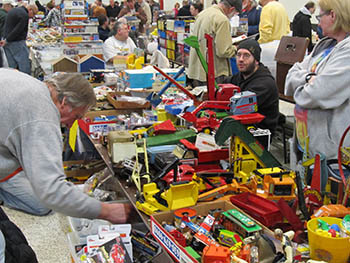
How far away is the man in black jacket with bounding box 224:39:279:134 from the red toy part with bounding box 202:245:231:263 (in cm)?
182

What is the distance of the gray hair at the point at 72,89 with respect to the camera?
186 cm

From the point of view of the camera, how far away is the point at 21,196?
3.65 m

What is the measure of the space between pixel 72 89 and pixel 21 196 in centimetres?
211

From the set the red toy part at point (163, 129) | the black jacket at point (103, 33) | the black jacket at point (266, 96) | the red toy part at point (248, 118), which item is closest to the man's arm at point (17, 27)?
the black jacket at point (103, 33)

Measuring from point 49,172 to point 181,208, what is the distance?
1.92 ft

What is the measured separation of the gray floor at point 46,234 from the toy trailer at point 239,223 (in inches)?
66.1

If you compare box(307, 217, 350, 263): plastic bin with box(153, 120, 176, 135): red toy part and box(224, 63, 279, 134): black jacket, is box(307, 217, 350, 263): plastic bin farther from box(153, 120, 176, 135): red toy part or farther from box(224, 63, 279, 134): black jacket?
box(224, 63, 279, 134): black jacket

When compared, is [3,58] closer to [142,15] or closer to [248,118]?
[142,15]

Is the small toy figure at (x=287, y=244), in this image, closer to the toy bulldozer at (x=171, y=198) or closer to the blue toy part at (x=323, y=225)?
the blue toy part at (x=323, y=225)

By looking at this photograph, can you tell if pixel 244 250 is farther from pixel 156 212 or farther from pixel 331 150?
pixel 331 150

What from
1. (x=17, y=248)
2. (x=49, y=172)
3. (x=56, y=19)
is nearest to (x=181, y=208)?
(x=49, y=172)

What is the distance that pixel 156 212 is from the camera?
6.13 feet

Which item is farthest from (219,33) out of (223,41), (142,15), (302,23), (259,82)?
(142,15)

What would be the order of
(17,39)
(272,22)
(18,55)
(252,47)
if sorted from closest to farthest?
(252,47)
(272,22)
(17,39)
(18,55)
